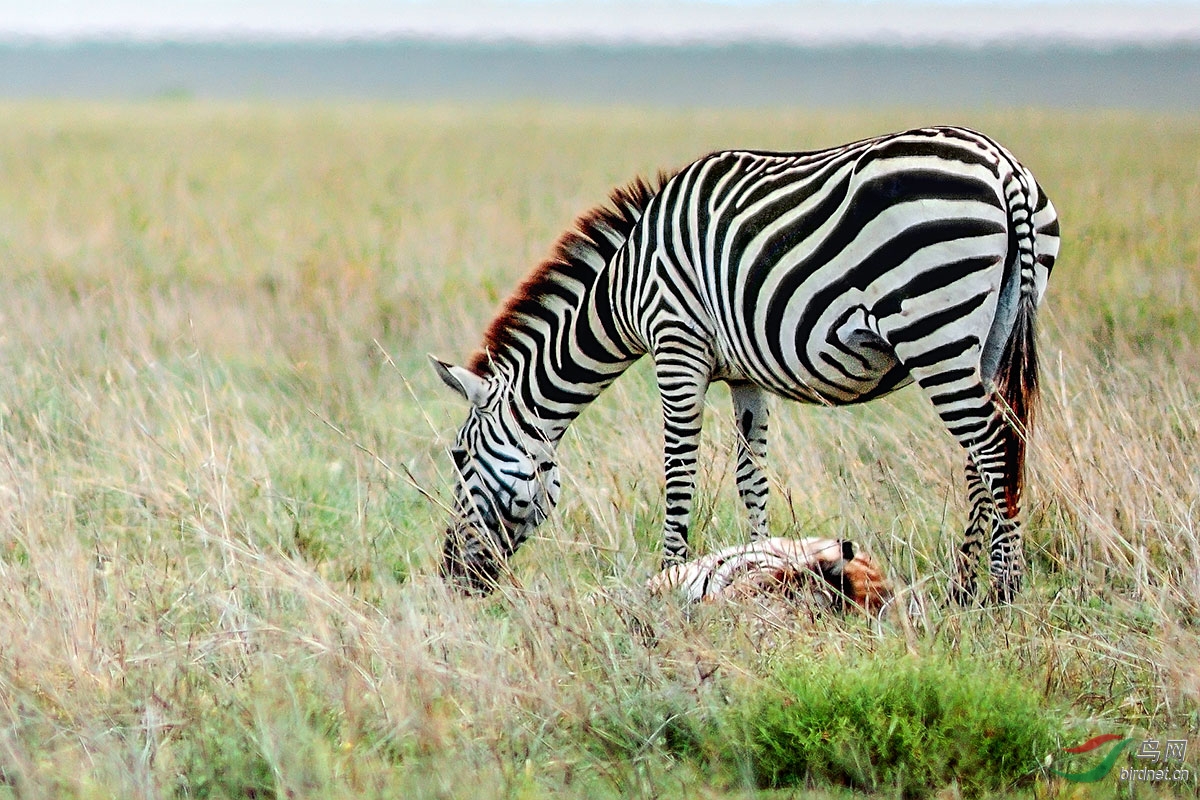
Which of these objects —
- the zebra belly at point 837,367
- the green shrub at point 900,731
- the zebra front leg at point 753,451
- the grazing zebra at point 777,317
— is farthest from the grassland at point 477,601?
the zebra belly at point 837,367

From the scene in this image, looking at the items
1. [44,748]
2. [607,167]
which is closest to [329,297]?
[44,748]

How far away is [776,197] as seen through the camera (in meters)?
4.73

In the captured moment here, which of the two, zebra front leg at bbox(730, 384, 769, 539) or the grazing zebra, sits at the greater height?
the grazing zebra

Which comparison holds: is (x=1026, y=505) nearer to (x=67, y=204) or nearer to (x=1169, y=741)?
(x=1169, y=741)

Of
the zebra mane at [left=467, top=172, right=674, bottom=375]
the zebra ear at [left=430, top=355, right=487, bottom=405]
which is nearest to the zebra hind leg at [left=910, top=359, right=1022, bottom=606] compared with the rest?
the zebra mane at [left=467, top=172, right=674, bottom=375]

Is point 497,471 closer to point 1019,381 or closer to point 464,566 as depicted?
point 464,566

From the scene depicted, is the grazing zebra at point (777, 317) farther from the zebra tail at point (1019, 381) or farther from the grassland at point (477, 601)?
the grassland at point (477, 601)

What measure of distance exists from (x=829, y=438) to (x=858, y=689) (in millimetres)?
2862

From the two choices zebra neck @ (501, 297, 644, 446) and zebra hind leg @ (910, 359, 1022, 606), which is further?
zebra neck @ (501, 297, 644, 446)

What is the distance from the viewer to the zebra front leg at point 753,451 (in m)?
5.09

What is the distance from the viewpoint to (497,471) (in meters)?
5.04

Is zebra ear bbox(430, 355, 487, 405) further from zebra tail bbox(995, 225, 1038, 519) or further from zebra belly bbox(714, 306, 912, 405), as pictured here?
zebra tail bbox(995, 225, 1038, 519)

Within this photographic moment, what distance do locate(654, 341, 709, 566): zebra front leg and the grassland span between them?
0.61ft

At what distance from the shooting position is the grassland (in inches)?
132
